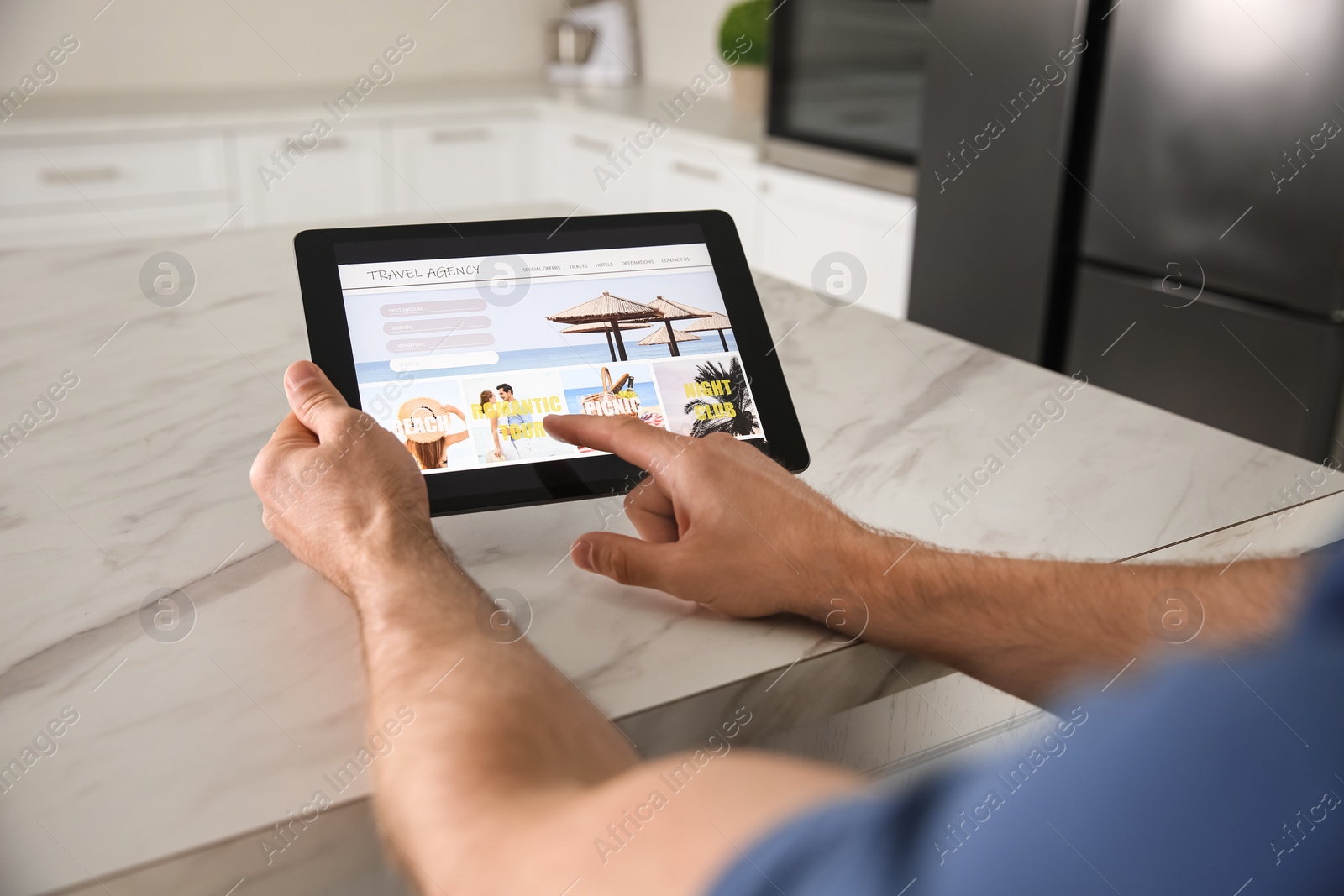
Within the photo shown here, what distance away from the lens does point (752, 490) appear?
0.69 m

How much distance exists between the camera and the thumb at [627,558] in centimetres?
67

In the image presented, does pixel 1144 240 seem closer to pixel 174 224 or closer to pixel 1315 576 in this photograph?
pixel 1315 576

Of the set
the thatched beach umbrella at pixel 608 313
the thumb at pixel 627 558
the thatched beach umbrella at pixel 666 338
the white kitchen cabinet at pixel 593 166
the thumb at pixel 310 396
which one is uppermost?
the thatched beach umbrella at pixel 608 313

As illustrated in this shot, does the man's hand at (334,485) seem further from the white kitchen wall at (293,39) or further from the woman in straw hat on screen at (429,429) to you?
the white kitchen wall at (293,39)

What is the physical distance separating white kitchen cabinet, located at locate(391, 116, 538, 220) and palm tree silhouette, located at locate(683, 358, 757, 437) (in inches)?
104

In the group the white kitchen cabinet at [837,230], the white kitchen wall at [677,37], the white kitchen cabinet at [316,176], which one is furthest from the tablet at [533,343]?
the white kitchen wall at [677,37]

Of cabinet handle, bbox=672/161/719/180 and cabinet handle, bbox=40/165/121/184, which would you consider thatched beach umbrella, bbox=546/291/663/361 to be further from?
cabinet handle, bbox=40/165/121/184

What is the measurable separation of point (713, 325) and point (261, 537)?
1.19 feet

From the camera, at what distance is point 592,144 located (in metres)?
3.28

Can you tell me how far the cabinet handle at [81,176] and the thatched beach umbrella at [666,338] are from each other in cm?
261

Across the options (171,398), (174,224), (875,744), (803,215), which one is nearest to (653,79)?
(803,215)

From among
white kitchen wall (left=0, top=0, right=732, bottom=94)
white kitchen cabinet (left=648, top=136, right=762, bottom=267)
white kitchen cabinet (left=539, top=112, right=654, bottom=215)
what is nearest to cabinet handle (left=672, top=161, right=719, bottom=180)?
white kitchen cabinet (left=648, top=136, right=762, bottom=267)

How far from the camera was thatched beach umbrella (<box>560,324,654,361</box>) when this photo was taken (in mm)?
800

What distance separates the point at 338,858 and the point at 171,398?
1.95ft
